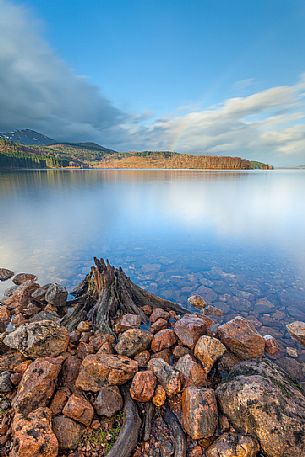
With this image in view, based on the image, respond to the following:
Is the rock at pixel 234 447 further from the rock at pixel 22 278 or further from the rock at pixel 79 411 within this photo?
the rock at pixel 22 278

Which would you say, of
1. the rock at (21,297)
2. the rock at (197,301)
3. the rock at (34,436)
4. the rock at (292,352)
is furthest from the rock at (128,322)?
the rock at (292,352)

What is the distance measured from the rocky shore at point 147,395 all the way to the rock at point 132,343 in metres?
0.02

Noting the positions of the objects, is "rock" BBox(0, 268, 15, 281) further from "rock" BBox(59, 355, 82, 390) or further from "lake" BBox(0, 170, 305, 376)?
"rock" BBox(59, 355, 82, 390)

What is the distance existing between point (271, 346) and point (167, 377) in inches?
144

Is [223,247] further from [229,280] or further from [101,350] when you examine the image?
[101,350]

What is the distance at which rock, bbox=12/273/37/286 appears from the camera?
1131 cm

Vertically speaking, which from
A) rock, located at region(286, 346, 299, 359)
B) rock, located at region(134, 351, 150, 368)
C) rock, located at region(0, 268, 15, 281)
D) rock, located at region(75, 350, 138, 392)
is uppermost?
rock, located at region(75, 350, 138, 392)

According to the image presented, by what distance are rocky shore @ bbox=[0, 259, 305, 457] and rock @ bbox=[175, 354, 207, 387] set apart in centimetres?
2

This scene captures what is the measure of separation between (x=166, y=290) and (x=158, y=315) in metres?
2.89

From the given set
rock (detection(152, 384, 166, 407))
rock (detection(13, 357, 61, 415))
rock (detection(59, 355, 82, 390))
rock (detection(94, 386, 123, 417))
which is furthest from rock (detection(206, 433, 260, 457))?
rock (detection(13, 357, 61, 415))

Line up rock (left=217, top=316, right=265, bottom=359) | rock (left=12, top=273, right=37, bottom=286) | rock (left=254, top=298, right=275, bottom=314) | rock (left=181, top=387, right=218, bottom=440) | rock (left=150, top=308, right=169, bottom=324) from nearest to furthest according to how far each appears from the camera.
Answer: rock (left=181, top=387, right=218, bottom=440) < rock (left=217, top=316, right=265, bottom=359) < rock (left=150, top=308, right=169, bottom=324) < rock (left=254, top=298, right=275, bottom=314) < rock (left=12, top=273, right=37, bottom=286)

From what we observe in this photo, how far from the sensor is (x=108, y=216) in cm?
2780

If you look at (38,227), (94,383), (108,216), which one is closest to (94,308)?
(94,383)

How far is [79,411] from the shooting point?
4.25 metres
